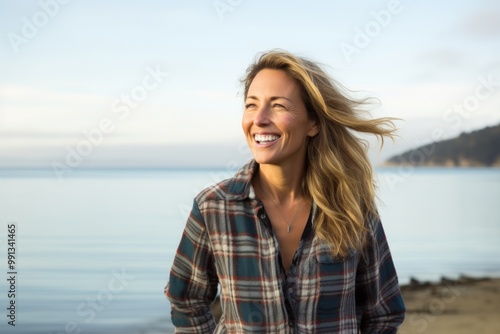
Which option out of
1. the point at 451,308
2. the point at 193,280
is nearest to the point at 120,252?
the point at 451,308

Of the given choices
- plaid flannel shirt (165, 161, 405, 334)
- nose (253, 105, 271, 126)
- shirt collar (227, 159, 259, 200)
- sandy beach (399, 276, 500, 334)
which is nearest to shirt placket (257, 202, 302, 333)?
plaid flannel shirt (165, 161, 405, 334)

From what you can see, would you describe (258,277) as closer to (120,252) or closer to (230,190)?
(230,190)

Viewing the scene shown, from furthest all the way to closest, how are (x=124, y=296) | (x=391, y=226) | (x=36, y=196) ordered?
(x=36, y=196), (x=391, y=226), (x=124, y=296)

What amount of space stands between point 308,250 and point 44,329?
699 cm

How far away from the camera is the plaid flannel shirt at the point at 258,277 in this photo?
8.20ft

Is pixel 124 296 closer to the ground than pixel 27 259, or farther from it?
closer to the ground

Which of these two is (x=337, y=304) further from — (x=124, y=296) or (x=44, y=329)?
(x=124, y=296)

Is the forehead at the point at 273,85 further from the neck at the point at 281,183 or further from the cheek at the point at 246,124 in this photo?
the neck at the point at 281,183

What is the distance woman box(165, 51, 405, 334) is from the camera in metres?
2.51

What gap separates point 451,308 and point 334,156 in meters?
6.28

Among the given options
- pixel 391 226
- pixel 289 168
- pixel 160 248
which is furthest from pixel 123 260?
pixel 289 168

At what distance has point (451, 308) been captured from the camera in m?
8.48

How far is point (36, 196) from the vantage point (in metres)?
23.3

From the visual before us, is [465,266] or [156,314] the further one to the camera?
[465,266]
